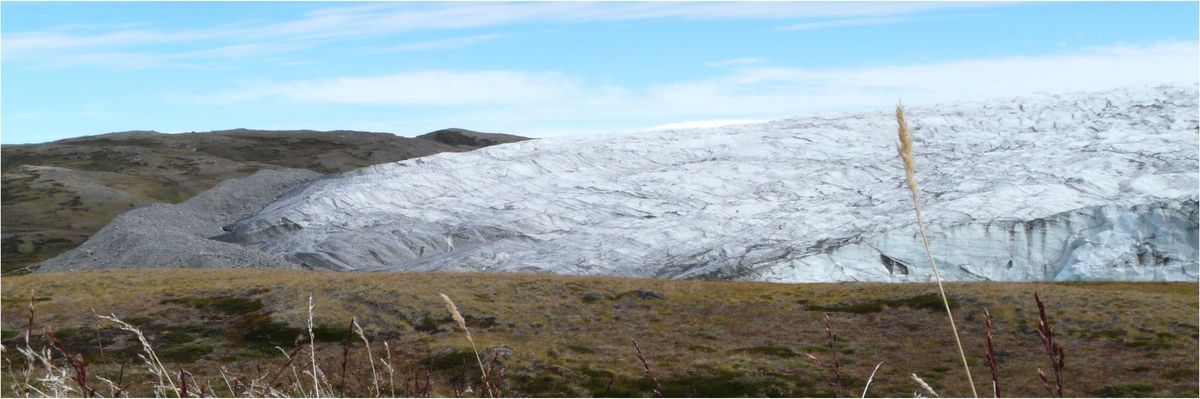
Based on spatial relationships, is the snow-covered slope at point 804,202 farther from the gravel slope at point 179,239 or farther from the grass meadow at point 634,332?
the grass meadow at point 634,332

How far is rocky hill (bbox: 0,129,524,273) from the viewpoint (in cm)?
10350

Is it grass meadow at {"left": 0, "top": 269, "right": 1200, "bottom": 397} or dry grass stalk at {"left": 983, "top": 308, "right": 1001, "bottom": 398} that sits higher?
dry grass stalk at {"left": 983, "top": 308, "right": 1001, "bottom": 398}

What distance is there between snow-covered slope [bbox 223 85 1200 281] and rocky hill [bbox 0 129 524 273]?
33947mm

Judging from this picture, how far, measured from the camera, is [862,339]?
34.8m

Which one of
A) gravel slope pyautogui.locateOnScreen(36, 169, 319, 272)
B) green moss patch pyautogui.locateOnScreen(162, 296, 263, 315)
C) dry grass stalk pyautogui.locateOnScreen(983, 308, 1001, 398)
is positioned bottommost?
gravel slope pyautogui.locateOnScreen(36, 169, 319, 272)

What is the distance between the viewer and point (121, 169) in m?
156

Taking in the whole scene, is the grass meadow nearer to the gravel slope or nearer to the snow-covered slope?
the snow-covered slope

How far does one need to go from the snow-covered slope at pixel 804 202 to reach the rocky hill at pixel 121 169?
111ft

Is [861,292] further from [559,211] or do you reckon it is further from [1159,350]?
[559,211]

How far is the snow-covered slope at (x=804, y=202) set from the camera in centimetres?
5384

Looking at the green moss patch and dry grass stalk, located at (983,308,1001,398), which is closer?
dry grass stalk, located at (983,308,1001,398)

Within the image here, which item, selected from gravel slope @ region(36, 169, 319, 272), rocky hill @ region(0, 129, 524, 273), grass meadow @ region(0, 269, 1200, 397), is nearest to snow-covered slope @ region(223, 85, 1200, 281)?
gravel slope @ region(36, 169, 319, 272)

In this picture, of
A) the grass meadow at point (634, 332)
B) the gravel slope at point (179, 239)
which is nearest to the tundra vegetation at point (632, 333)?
the grass meadow at point (634, 332)

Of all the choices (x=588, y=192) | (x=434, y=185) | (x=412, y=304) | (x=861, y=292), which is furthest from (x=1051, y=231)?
(x=434, y=185)
